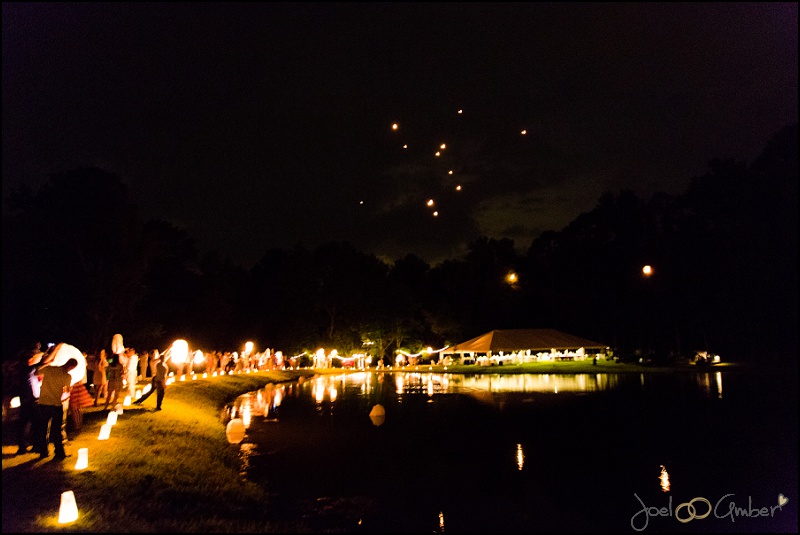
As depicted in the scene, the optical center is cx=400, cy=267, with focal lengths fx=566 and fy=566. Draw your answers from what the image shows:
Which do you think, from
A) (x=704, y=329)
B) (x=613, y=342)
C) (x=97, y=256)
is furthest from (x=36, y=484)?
(x=613, y=342)

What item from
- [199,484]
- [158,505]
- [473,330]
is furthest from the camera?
[473,330]

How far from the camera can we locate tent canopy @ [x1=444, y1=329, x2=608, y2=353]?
5941 centimetres

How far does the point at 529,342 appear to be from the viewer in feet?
198

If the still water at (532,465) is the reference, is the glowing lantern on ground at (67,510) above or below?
above

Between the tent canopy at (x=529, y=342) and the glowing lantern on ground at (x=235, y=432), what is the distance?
4413cm

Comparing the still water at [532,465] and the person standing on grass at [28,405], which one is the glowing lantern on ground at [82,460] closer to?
the person standing on grass at [28,405]

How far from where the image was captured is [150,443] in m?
13.2

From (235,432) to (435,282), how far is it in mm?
67806

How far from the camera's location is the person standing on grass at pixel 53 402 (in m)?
10.3

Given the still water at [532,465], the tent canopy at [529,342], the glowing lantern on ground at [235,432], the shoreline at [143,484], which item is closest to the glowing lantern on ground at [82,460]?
the shoreline at [143,484]

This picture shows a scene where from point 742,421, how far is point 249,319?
2228 inches

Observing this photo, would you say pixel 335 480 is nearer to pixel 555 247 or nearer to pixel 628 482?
pixel 628 482

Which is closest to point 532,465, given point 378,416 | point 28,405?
point 378,416

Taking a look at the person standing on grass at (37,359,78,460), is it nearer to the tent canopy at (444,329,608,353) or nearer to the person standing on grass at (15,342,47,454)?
the person standing on grass at (15,342,47,454)
